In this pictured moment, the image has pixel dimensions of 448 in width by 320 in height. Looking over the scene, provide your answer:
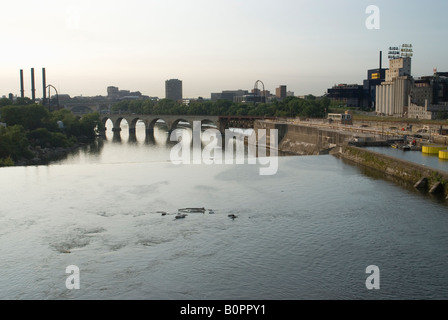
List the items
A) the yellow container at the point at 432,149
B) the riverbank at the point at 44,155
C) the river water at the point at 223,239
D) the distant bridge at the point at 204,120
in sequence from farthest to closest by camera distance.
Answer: the distant bridge at the point at 204,120 → the riverbank at the point at 44,155 → the yellow container at the point at 432,149 → the river water at the point at 223,239

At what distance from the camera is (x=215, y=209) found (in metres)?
25.1

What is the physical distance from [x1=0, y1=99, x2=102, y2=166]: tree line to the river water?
652 inches

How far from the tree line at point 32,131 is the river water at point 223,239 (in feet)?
54.4

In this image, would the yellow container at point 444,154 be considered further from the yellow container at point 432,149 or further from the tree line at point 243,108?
the tree line at point 243,108

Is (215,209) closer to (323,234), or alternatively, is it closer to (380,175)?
(323,234)

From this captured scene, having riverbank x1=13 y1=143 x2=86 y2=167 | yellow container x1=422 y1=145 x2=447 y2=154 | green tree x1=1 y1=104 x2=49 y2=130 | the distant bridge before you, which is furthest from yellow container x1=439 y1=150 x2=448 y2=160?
green tree x1=1 y1=104 x2=49 y2=130

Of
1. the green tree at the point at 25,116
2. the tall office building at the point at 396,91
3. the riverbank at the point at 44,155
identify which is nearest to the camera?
the riverbank at the point at 44,155

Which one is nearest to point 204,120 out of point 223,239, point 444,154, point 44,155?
point 44,155

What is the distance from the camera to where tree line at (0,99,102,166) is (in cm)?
4838

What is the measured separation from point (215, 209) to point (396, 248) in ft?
32.1

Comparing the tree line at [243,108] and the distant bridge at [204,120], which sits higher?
the tree line at [243,108]

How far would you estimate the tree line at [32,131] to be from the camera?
4838 cm

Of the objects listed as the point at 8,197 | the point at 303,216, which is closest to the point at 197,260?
the point at 303,216

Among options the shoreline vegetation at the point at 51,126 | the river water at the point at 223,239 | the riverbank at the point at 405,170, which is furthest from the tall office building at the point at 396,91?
the river water at the point at 223,239
